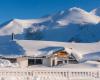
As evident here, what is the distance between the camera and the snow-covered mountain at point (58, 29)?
13900 cm

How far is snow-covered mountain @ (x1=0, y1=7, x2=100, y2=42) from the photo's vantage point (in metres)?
139

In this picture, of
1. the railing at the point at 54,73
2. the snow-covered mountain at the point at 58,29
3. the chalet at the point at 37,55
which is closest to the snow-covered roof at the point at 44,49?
the chalet at the point at 37,55

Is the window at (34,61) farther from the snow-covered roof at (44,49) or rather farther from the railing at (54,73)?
the railing at (54,73)

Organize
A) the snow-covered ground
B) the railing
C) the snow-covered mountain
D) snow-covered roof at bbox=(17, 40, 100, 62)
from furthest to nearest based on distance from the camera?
the snow-covered mountain < snow-covered roof at bbox=(17, 40, 100, 62) < the snow-covered ground < the railing

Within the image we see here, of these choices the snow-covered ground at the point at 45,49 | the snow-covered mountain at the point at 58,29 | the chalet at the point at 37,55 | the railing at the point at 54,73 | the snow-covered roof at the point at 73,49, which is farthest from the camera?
the snow-covered mountain at the point at 58,29

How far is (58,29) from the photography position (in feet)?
562

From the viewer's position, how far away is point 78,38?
135 meters

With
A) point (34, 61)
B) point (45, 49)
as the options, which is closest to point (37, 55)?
point (34, 61)

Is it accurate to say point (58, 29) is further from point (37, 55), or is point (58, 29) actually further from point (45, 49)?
point (37, 55)

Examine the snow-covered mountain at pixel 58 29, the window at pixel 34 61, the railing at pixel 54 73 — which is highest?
the snow-covered mountain at pixel 58 29

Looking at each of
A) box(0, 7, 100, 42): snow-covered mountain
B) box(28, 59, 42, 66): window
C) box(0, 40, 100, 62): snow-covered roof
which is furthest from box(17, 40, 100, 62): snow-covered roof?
box(0, 7, 100, 42): snow-covered mountain

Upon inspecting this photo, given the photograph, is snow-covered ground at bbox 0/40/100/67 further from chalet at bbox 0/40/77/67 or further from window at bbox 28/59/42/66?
window at bbox 28/59/42/66

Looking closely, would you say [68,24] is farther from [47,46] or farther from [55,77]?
[55,77]

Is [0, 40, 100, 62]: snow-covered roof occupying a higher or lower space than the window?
higher
